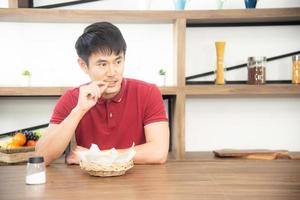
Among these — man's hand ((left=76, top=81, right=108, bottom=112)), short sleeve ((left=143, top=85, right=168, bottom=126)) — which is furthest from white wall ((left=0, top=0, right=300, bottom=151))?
man's hand ((left=76, top=81, right=108, bottom=112))

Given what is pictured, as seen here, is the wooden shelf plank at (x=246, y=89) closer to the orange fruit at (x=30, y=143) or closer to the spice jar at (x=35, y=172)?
the orange fruit at (x=30, y=143)

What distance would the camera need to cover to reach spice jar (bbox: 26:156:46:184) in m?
1.44

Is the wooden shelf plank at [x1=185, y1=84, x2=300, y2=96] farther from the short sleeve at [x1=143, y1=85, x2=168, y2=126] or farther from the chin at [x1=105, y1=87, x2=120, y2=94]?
the chin at [x1=105, y1=87, x2=120, y2=94]

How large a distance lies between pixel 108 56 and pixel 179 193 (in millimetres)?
1014

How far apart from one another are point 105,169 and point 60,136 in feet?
1.91

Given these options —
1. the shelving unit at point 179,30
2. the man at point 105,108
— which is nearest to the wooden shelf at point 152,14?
the shelving unit at point 179,30

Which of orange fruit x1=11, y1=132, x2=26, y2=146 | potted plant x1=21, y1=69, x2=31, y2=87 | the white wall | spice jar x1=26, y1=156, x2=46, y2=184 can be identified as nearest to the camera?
spice jar x1=26, y1=156, x2=46, y2=184

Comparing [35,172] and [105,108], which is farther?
[105,108]

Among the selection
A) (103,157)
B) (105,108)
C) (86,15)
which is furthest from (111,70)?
(86,15)

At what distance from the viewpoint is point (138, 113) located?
2.24 m

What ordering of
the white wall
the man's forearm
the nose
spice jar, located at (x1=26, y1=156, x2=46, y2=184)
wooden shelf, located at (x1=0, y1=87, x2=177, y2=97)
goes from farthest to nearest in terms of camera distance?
the white wall < wooden shelf, located at (x1=0, y1=87, x2=177, y2=97) < the nose < the man's forearm < spice jar, located at (x1=26, y1=156, x2=46, y2=184)

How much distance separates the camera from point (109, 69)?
7.00ft

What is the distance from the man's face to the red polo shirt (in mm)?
88

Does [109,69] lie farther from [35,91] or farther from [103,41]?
[35,91]
